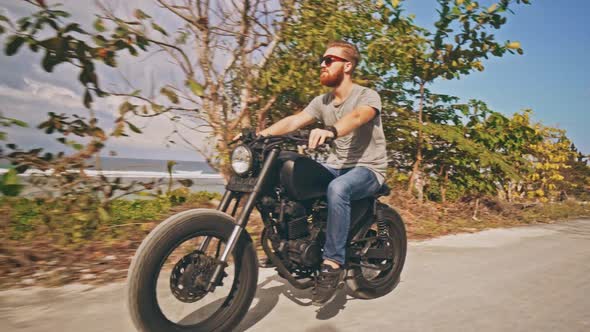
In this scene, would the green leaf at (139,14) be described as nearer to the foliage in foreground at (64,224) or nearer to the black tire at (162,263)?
the foliage in foreground at (64,224)

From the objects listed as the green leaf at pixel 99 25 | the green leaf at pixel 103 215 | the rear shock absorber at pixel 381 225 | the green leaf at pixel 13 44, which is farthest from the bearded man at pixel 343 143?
the green leaf at pixel 13 44

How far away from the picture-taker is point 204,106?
5590mm

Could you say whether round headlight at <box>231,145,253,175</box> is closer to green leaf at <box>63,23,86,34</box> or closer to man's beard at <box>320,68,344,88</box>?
man's beard at <box>320,68,344,88</box>

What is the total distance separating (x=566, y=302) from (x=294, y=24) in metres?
4.68

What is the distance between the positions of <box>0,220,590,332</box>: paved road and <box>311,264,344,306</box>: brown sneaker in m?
0.14

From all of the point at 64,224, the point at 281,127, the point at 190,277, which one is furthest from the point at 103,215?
the point at 190,277

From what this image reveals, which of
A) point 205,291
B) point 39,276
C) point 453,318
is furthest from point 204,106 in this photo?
point 453,318

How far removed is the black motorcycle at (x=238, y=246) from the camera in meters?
2.03

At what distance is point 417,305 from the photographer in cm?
296

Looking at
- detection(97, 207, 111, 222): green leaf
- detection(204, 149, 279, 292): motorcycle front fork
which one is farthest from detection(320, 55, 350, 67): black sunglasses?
detection(97, 207, 111, 222): green leaf

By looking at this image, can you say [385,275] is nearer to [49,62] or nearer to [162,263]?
[162,263]

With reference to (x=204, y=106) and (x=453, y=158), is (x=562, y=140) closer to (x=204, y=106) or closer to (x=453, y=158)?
(x=453, y=158)

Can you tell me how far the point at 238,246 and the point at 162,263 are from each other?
19.1 inches

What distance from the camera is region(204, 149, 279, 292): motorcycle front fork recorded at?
7.30ft
